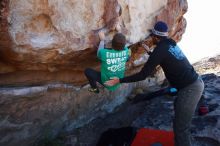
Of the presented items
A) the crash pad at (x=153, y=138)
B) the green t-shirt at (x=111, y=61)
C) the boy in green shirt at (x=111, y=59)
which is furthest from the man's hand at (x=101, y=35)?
the crash pad at (x=153, y=138)

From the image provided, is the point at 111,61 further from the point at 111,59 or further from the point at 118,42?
the point at 118,42

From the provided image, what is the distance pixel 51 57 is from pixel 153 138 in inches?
81.7

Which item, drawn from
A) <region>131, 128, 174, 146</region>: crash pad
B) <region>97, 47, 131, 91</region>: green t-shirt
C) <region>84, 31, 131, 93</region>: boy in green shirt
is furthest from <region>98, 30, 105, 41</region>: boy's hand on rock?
<region>131, 128, 174, 146</region>: crash pad

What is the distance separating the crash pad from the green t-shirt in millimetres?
1123

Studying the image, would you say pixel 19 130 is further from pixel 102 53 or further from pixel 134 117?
pixel 134 117

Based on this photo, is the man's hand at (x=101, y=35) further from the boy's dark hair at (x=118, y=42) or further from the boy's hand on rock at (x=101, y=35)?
the boy's dark hair at (x=118, y=42)

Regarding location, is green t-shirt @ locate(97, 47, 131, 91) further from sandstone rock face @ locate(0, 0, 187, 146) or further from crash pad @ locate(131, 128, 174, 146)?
crash pad @ locate(131, 128, 174, 146)

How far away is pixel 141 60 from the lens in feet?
26.1

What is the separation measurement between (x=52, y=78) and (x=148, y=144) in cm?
181

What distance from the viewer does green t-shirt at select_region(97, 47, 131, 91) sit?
5438 millimetres

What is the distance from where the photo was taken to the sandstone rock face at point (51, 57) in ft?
16.0

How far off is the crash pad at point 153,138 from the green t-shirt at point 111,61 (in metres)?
1.12

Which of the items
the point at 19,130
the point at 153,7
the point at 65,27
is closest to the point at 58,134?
the point at 19,130

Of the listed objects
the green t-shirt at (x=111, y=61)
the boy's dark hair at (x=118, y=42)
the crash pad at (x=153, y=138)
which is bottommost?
the crash pad at (x=153, y=138)
